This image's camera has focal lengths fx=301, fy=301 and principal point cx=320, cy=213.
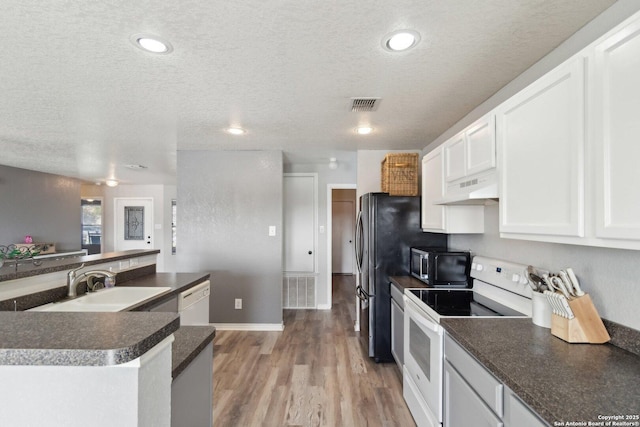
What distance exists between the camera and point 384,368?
2828 millimetres

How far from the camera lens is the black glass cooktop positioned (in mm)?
1765

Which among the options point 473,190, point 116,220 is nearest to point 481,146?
point 473,190

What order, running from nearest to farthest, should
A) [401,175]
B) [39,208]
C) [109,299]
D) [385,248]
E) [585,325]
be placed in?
[585,325] < [109,299] < [385,248] < [401,175] < [39,208]

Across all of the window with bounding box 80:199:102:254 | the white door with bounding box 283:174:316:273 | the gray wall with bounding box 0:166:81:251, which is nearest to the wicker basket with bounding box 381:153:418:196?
the white door with bounding box 283:174:316:273

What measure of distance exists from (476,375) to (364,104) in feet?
6.18

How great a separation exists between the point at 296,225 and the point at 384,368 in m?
2.57

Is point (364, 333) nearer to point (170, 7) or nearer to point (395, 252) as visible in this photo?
point (395, 252)

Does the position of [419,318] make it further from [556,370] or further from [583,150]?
[583,150]

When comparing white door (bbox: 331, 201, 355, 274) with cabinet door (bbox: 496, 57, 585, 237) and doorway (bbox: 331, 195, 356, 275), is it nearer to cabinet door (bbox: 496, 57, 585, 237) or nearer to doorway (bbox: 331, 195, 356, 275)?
doorway (bbox: 331, 195, 356, 275)

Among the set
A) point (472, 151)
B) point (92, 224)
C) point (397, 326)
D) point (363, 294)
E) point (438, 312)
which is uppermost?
point (472, 151)

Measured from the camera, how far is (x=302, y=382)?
2568mm

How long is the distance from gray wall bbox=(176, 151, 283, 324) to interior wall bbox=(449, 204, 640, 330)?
2.77m

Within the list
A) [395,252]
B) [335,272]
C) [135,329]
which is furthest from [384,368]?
[335,272]

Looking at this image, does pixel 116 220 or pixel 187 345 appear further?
pixel 116 220
